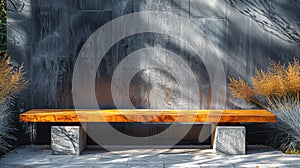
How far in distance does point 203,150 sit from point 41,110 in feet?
5.89

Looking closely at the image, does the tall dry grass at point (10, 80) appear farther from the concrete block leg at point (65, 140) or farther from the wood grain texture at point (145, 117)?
the concrete block leg at point (65, 140)

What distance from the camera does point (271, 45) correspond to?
4.75 m

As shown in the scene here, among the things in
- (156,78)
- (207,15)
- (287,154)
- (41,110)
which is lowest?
(287,154)

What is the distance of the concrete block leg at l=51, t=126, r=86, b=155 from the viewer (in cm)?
430

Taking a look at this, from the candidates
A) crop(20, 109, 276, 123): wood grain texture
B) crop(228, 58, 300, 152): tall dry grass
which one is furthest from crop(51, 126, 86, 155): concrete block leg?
crop(228, 58, 300, 152): tall dry grass

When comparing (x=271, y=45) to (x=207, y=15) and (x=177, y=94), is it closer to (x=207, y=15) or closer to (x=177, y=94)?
(x=207, y=15)

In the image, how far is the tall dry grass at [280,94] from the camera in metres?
4.36

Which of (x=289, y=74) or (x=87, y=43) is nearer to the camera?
(x=289, y=74)

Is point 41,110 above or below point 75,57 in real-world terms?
below

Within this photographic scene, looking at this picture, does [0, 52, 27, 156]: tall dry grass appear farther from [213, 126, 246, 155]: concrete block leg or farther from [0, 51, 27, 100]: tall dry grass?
[213, 126, 246, 155]: concrete block leg

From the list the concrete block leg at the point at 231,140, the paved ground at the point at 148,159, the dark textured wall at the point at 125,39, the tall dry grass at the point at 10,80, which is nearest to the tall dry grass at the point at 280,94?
the dark textured wall at the point at 125,39

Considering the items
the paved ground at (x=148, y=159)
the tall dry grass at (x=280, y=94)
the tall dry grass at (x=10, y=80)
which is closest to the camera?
the paved ground at (x=148, y=159)

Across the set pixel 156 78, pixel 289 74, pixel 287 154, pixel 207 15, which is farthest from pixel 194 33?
pixel 287 154

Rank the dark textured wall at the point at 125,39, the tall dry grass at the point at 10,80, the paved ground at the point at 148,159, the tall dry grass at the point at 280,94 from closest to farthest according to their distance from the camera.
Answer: the paved ground at the point at 148,159 < the tall dry grass at the point at 10,80 < the tall dry grass at the point at 280,94 < the dark textured wall at the point at 125,39
